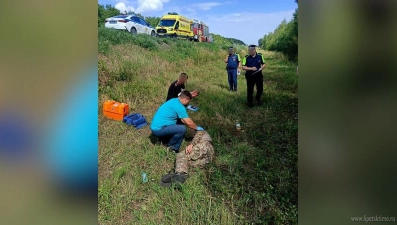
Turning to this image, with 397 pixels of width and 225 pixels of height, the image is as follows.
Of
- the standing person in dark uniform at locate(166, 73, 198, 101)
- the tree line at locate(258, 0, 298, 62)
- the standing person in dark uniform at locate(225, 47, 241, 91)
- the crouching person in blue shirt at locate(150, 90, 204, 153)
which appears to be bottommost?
the crouching person in blue shirt at locate(150, 90, 204, 153)

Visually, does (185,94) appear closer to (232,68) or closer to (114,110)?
(232,68)

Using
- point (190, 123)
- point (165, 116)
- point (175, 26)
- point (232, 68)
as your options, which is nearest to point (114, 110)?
point (165, 116)

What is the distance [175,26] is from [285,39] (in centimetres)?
109

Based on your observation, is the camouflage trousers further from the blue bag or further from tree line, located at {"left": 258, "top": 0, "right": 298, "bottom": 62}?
tree line, located at {"left": 258, "top": 0, "right": 298, "bottom": 62}

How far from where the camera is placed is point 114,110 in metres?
3.22

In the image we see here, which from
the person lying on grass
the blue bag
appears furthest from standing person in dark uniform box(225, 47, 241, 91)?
the blue bag

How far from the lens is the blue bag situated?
3342mm

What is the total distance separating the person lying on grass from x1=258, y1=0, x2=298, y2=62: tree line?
1.14 m

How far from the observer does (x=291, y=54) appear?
2.62m

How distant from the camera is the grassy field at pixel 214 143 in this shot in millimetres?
2760
